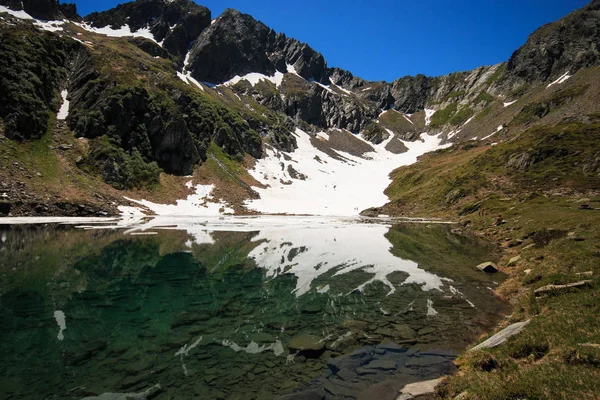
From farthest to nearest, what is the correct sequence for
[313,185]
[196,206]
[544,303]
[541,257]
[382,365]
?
[313,185]
[196,206]
[541,257]
[544,303]
[382,365]

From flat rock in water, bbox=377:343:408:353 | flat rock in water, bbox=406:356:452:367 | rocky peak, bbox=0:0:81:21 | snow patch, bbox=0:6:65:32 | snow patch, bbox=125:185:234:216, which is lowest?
flat rock in water, bbox=406:356:452:367

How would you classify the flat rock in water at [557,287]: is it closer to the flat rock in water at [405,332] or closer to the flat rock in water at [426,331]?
the flat rock in water at [426,331]

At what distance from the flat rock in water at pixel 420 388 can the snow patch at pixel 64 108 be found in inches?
4568

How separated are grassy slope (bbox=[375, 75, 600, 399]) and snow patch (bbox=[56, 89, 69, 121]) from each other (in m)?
113

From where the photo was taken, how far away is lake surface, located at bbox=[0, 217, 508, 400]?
10.4m

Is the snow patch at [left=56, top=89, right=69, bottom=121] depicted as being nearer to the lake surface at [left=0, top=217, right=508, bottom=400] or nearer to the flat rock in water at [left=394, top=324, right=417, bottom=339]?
the lake surface at [left=0, top=217, right=508, bottom=400]

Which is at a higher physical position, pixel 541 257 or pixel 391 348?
pixel 541 257

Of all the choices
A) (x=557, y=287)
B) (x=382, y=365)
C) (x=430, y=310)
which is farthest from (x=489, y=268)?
(x=382, y=365)

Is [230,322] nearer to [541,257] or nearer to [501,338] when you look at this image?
[501,338]

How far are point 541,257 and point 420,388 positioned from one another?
20794mm

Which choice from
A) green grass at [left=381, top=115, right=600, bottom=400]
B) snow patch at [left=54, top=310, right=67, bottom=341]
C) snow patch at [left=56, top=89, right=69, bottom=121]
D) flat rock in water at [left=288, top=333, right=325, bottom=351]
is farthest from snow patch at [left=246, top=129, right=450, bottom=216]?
flat rock in water at [left=288, top=333, right=325, bottom=351]

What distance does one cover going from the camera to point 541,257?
24141 millimetres

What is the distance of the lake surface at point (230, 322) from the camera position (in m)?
10.4

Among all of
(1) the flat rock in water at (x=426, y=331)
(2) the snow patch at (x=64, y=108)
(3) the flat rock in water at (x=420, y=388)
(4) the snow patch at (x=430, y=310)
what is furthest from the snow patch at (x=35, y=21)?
(3) the flat rock in water at (x=420, y=388)
